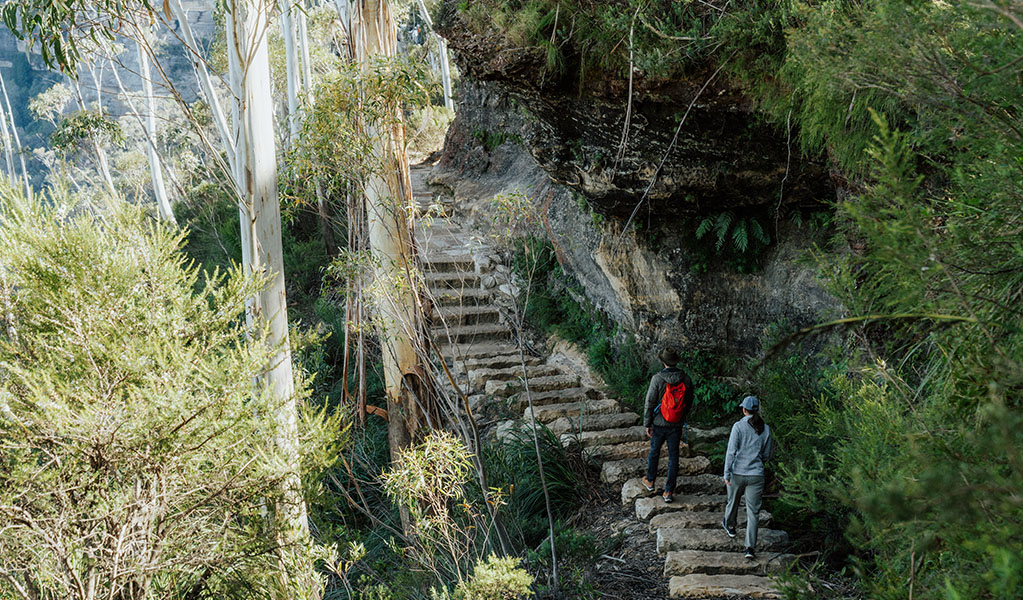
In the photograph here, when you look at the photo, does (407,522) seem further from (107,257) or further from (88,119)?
(88,119)

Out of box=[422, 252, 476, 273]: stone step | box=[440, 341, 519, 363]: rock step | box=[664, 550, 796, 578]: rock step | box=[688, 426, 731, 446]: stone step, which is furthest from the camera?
box=[422, 252, 476, 273]: stone step

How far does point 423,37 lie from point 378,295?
79.5 feet

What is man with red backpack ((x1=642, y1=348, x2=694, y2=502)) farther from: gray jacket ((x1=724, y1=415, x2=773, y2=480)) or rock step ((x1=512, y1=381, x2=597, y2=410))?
rock step ((x1=512, y1=381, x2=597, y2=410))

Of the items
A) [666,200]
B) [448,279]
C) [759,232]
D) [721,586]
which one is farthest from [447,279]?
[721,586]

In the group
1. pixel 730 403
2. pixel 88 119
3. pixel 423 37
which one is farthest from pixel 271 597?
pixel 423 37

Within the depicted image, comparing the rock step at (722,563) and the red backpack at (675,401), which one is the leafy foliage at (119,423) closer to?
the rock step at (722,563)

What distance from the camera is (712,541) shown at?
5746 mm

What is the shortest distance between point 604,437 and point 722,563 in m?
2.39

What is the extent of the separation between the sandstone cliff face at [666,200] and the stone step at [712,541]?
6.71ft

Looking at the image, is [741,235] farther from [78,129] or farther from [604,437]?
[78,129]

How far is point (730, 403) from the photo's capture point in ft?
25.7

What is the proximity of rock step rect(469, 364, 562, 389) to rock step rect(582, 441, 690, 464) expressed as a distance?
1884 millimetres

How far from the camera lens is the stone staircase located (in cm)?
537

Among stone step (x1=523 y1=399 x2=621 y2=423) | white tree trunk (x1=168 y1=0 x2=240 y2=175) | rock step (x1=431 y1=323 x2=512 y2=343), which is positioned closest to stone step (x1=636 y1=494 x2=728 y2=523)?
stone step (x1=523 y1=399 x2=621 y2=423)
